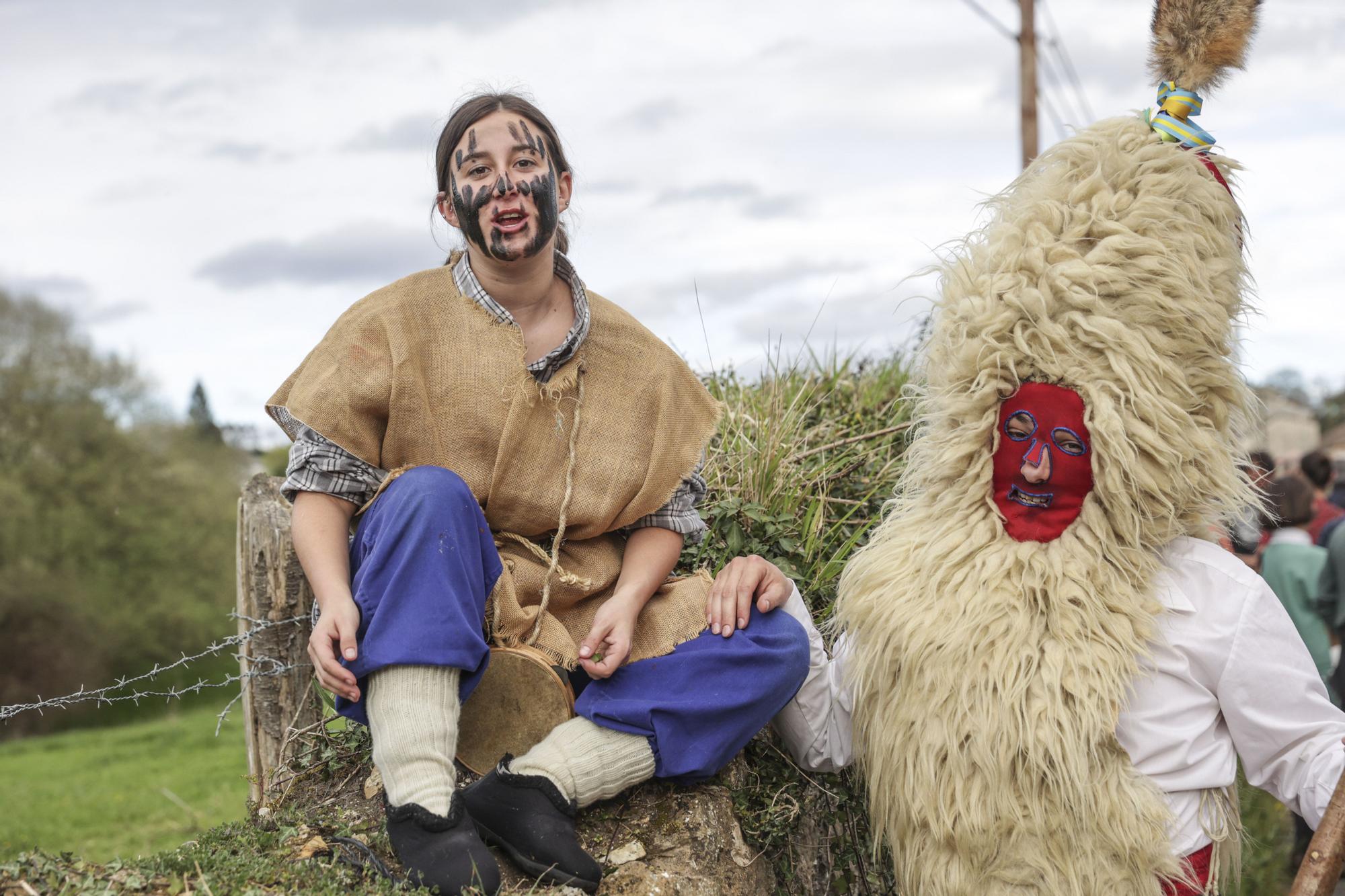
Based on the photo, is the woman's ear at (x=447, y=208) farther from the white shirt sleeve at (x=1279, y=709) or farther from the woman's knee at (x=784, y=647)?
the white shirt sleeve at (x=1279, y=709)

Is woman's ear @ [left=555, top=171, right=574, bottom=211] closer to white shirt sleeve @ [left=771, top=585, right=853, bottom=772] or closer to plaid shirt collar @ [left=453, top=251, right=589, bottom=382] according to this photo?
plaid shirt collar @ [left=453, top=251, right=589, bottom=382]

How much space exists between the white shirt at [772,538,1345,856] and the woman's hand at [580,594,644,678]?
1.04 meters

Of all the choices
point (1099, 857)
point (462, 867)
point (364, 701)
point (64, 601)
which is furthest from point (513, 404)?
point (64, 601)

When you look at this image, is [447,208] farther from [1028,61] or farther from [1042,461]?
[1028,61]

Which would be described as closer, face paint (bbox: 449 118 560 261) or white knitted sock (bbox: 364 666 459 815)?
white knitted sock (bbox: 364 666 459 815)

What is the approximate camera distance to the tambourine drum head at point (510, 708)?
Answer: 2.34 meters

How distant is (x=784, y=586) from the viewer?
2.48 m

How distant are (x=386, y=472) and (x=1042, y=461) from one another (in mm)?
1426

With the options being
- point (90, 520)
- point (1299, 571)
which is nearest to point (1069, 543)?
point (1299, 571)

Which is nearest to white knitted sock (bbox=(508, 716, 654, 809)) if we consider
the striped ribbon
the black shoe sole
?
the black shoe sole

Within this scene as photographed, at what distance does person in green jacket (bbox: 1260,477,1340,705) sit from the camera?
5.48 metres

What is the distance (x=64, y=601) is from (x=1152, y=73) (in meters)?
22.3

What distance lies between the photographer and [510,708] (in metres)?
2.38

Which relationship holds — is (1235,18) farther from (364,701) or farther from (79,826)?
(79,826)
